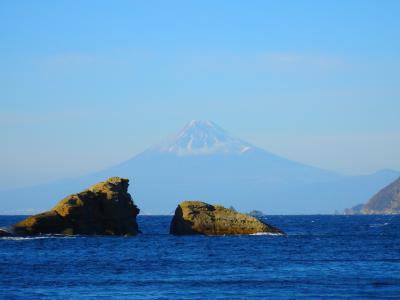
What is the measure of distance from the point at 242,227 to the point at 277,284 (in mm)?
58929

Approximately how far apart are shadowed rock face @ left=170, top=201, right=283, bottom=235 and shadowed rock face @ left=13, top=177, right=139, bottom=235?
20.6 feet

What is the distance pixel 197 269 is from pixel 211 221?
47.3m

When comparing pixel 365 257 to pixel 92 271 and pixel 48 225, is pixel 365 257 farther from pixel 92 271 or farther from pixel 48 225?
pixel 48 225

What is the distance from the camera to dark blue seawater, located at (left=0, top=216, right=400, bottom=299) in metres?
51.4

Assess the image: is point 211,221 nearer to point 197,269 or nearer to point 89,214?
point 89,214

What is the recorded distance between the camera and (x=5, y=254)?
79.6 metres

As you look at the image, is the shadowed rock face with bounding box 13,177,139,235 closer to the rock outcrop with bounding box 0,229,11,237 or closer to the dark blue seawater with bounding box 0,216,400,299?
the rock outcrop with bounding box 0,229,11,237

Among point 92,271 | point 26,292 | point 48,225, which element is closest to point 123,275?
point 92,271

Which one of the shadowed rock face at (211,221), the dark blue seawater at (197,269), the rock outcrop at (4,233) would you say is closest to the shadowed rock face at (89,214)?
the rock outcrop at (4,233)

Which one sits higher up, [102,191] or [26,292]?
[102,191]

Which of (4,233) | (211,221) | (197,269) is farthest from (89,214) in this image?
(197,269)

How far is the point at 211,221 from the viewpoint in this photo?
371 feet

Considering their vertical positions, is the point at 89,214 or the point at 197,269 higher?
the point at 89,214

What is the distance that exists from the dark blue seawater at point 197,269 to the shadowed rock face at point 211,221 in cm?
1135
